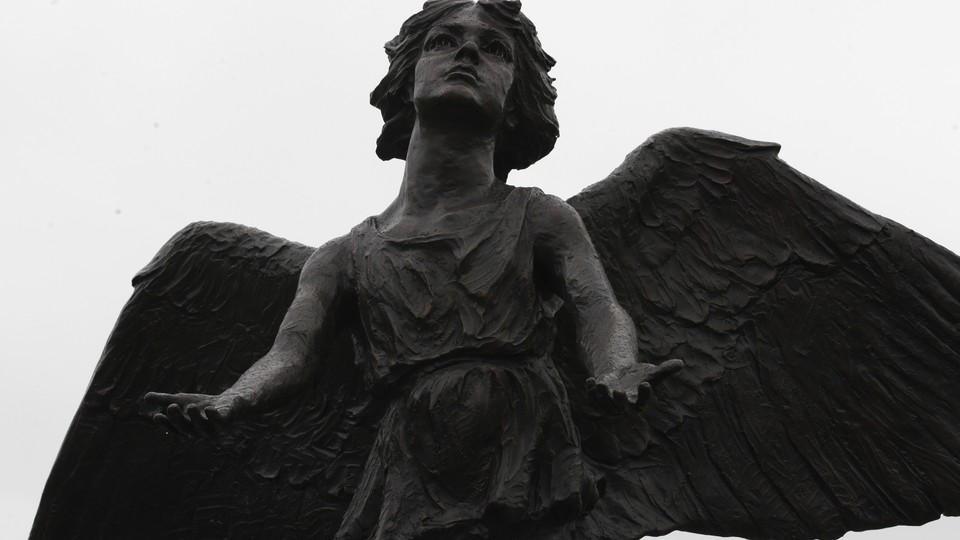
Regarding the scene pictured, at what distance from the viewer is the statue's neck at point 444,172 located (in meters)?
7.90

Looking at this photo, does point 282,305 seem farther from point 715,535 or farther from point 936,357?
point 936,357

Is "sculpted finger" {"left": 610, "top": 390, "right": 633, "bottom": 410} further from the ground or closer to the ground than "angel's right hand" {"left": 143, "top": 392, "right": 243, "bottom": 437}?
further from the ground

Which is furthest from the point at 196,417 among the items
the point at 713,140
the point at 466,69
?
the point at 713,140

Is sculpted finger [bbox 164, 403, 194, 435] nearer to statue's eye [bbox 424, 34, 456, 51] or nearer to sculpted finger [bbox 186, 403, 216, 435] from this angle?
sculpted finger [bbox 186, 403, 216, 435]

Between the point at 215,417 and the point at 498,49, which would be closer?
the point at 215,417

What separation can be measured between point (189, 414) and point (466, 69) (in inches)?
81.0

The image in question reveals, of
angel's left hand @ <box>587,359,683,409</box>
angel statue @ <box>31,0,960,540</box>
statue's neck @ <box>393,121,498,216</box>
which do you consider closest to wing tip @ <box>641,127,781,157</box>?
angel statue @ <box>31,0,960,540</box>

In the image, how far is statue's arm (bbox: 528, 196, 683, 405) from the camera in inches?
261

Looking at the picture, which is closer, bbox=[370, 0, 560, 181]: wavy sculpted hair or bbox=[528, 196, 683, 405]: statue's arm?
bbox=[528, 196, 683, 405]: statue's arm

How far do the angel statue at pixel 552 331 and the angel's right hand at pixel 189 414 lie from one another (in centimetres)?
80

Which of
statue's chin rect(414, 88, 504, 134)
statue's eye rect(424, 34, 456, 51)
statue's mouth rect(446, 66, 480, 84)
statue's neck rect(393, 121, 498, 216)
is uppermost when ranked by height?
statue's eye rect(424, 34, 456, 51)

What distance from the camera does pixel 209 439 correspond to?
8.78 m

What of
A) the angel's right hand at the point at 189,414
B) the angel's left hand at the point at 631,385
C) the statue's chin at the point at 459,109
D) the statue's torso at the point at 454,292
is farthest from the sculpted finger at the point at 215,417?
the statue's chin at the point at 459,109

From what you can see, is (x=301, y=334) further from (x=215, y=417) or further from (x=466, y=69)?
(x=466, y=69)
